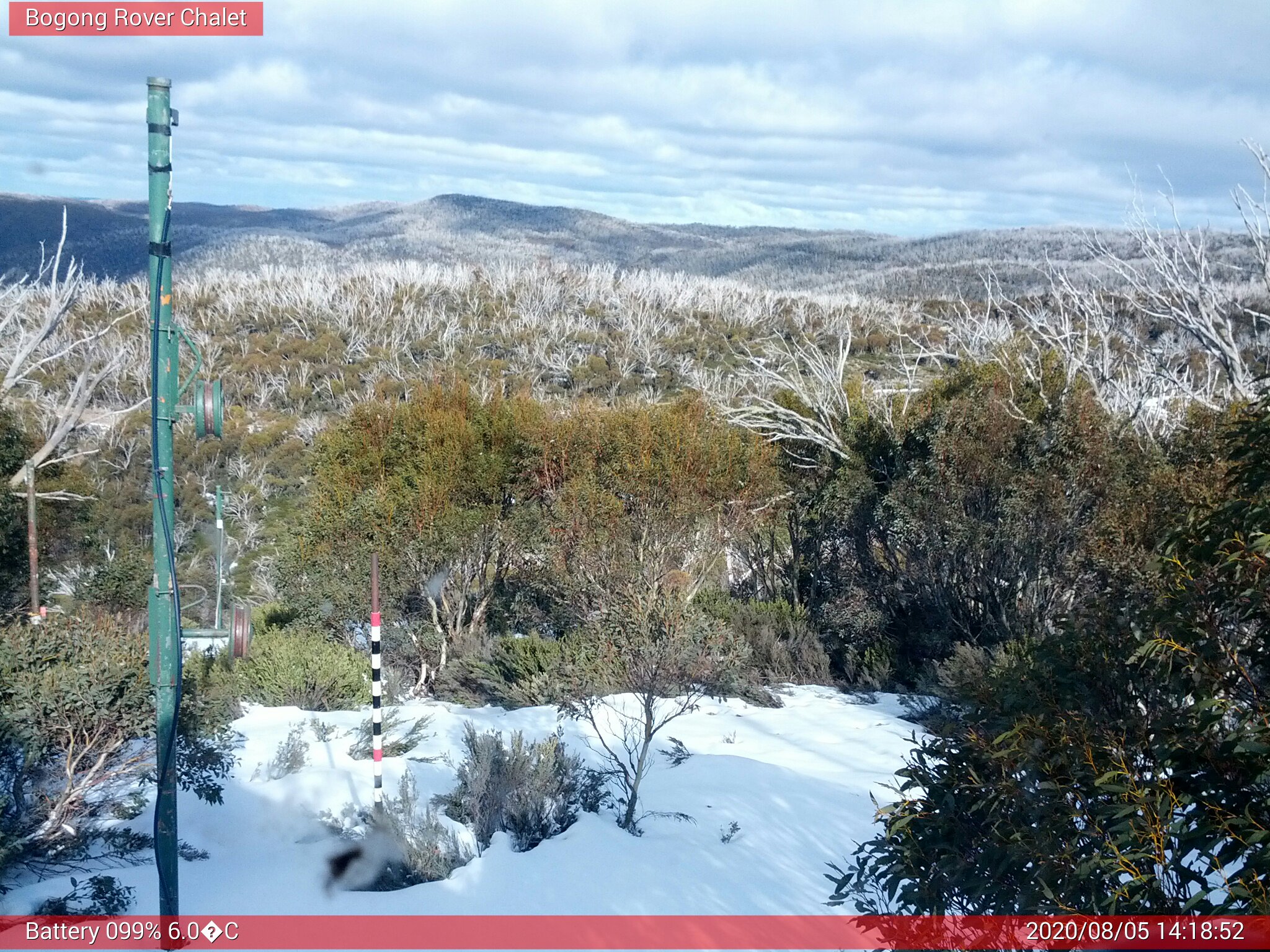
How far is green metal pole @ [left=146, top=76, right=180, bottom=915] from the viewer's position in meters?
3.75

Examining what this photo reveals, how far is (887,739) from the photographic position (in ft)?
28.4

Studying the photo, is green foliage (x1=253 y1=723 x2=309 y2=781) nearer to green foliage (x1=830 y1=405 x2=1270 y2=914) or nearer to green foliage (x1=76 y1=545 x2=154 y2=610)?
green foliage (x1=830 y1=405 x2=1270 y2=914)

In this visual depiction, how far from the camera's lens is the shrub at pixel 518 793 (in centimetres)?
596

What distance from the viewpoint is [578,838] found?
5922 millimetres

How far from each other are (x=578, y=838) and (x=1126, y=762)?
3907 mm

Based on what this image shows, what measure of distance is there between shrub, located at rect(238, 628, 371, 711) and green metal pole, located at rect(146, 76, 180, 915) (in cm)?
522

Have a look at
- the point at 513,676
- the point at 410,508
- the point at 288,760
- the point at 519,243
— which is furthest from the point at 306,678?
the point at 519,243

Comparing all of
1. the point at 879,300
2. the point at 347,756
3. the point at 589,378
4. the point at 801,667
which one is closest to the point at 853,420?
the point at 801,667

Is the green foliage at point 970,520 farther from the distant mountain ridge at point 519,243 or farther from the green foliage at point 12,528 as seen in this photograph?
the distant mountain ridge at point 519,243

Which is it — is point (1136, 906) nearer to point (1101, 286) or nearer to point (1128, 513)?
point (1128, 513)

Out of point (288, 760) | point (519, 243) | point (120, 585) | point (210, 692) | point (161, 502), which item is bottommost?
point (120, 585)

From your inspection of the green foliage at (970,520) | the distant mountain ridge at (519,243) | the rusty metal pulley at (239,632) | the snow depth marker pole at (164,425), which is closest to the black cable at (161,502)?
the snow depth marker pole at (164,425)

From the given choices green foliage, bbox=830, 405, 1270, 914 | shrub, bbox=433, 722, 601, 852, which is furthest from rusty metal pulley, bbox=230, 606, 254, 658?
green foliage, bbox=830, 405, 1270, 914

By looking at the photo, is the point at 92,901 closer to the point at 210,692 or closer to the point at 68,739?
the point at 68,739
